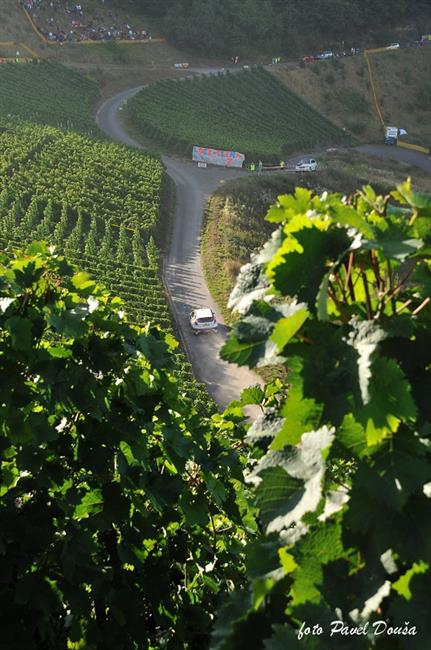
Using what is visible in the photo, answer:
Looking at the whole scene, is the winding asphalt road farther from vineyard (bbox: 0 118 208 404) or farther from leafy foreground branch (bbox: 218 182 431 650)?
leafy foreground branch (bbox: 218 182 431 650)

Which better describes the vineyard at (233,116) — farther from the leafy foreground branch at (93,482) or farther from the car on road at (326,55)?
the leafy foreground branch at (93,482)

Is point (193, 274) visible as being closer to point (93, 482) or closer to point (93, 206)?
point (93, 206)

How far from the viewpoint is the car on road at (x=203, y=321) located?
2469 cm

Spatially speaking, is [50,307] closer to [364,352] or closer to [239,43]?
[364,352]

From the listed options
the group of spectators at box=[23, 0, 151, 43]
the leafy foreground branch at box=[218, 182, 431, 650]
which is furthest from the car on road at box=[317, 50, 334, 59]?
the leafy foreground branch at box=[218, 182, 431, 650]

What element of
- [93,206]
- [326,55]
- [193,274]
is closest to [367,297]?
[193,274]

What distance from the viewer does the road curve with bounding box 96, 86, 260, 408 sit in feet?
74.7

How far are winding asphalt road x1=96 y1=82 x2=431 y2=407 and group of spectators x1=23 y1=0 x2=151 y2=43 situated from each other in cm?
1430

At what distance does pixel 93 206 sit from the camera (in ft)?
109

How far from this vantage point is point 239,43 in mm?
72938

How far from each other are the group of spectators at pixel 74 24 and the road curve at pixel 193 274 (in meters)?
19.7

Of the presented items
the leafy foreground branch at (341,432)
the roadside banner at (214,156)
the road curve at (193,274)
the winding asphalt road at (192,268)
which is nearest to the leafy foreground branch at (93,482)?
the leafy foreground branch at (341,432)

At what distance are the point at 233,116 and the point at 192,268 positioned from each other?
3329cm

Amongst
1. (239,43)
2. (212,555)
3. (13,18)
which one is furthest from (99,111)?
(212,555)
